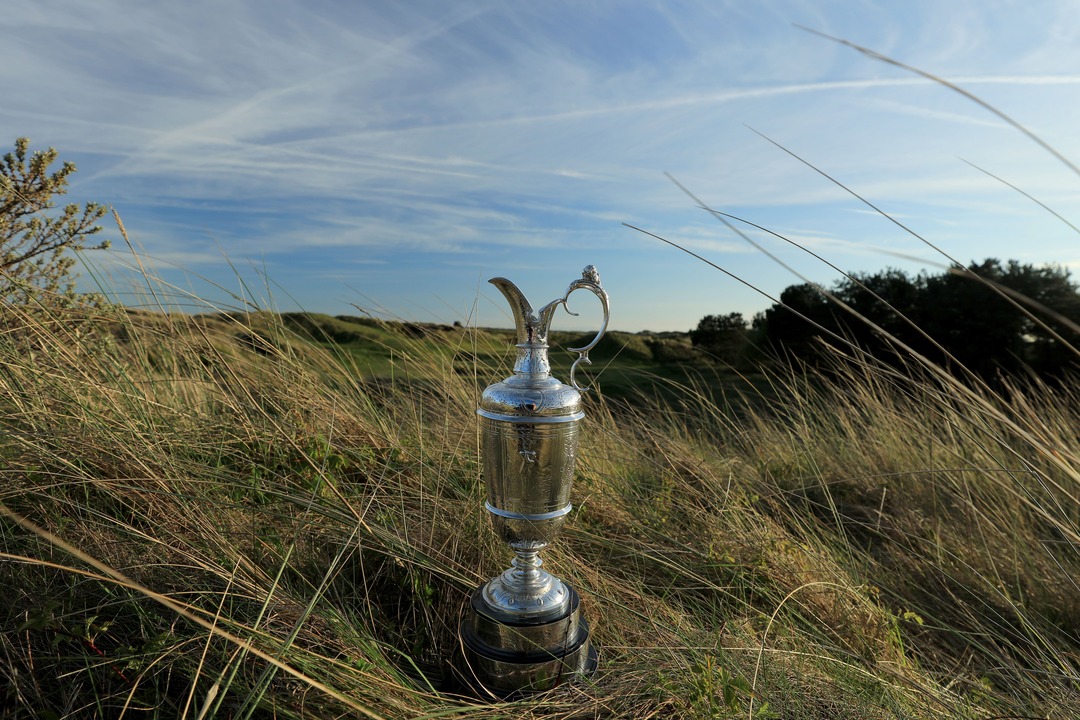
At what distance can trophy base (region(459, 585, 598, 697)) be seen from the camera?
171 centimetres

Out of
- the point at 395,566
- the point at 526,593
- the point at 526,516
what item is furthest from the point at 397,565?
the point at 526,516

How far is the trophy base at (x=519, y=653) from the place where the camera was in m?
1.71

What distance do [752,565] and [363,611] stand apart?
4.77ft

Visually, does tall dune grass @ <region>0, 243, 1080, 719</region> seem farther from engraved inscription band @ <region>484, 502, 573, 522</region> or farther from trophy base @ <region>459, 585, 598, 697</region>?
engraved inscription band @ <region>484, 502, 573, 522</region>

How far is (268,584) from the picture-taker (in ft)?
6.07

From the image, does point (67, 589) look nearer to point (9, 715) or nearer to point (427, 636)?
point (9, 715)

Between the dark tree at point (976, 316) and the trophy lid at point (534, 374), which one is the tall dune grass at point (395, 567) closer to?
the trophy lid at point (534, 374)

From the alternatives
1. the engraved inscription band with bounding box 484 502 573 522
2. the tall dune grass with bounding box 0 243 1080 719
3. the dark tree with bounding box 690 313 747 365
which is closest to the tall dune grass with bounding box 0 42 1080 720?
the tall dune grass with bounding box 0 243 1080 719

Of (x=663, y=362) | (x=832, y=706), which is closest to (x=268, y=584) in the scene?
(x=832, y=706)

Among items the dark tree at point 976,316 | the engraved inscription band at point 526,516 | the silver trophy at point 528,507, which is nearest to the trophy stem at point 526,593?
the silver trophy at point 528,507

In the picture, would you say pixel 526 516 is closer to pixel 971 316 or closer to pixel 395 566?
pixel 395 566

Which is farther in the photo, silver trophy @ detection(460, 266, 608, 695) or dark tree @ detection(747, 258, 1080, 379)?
dark tree @ detection(747, 258, 1080, 379)

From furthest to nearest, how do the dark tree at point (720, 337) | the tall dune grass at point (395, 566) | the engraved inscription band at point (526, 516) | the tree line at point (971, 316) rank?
the dark tree at point (720, 337) → the tree line at point (971, 316) → the engraved inscription band at point (526, 516) → the tall dune grass at point (395, 566)

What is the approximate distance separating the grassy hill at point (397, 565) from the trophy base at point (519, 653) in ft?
0.22
